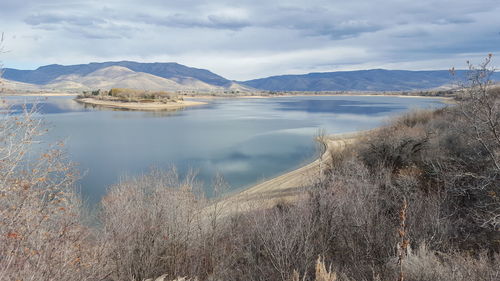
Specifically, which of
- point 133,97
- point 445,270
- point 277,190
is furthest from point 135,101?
point 445,270

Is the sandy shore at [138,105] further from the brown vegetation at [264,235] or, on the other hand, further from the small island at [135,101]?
the brown vegetation at [264,235]

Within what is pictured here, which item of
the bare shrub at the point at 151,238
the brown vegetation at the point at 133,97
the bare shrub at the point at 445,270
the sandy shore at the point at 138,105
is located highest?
the brown vegetation at the point at 133,97

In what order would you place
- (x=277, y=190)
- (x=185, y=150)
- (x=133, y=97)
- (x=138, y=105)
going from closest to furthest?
(x=277, y=190) < (x=185, y=150) < (x=138, y=105) < (x=133, y=97)

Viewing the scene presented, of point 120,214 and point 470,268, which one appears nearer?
point 470,268

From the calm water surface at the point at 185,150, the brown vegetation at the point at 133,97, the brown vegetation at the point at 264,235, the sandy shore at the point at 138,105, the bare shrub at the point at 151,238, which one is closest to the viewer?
the brown vegetation at the point at 264,235

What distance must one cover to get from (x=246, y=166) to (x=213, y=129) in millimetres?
20879

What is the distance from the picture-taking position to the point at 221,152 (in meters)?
30.6

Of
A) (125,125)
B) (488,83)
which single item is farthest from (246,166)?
(125,125)

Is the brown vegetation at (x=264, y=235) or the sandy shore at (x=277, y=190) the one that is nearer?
the brown vegetation at (x=264, y=235)

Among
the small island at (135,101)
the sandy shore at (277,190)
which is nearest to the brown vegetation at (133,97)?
the small island at (135,101)

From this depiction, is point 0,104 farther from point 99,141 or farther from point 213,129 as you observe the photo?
point 213,129

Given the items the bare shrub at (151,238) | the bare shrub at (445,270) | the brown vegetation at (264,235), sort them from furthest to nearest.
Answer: the bare shrub at (151,238) → the brown vegetation at (264,235) → the bare shrub at (445,270)

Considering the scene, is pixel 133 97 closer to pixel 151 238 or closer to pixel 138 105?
pixel 138 105

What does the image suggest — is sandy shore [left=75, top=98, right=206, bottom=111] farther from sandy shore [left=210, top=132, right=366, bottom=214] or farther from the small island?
sandy shore [left=210, top=132, right=366, bottom=214]
